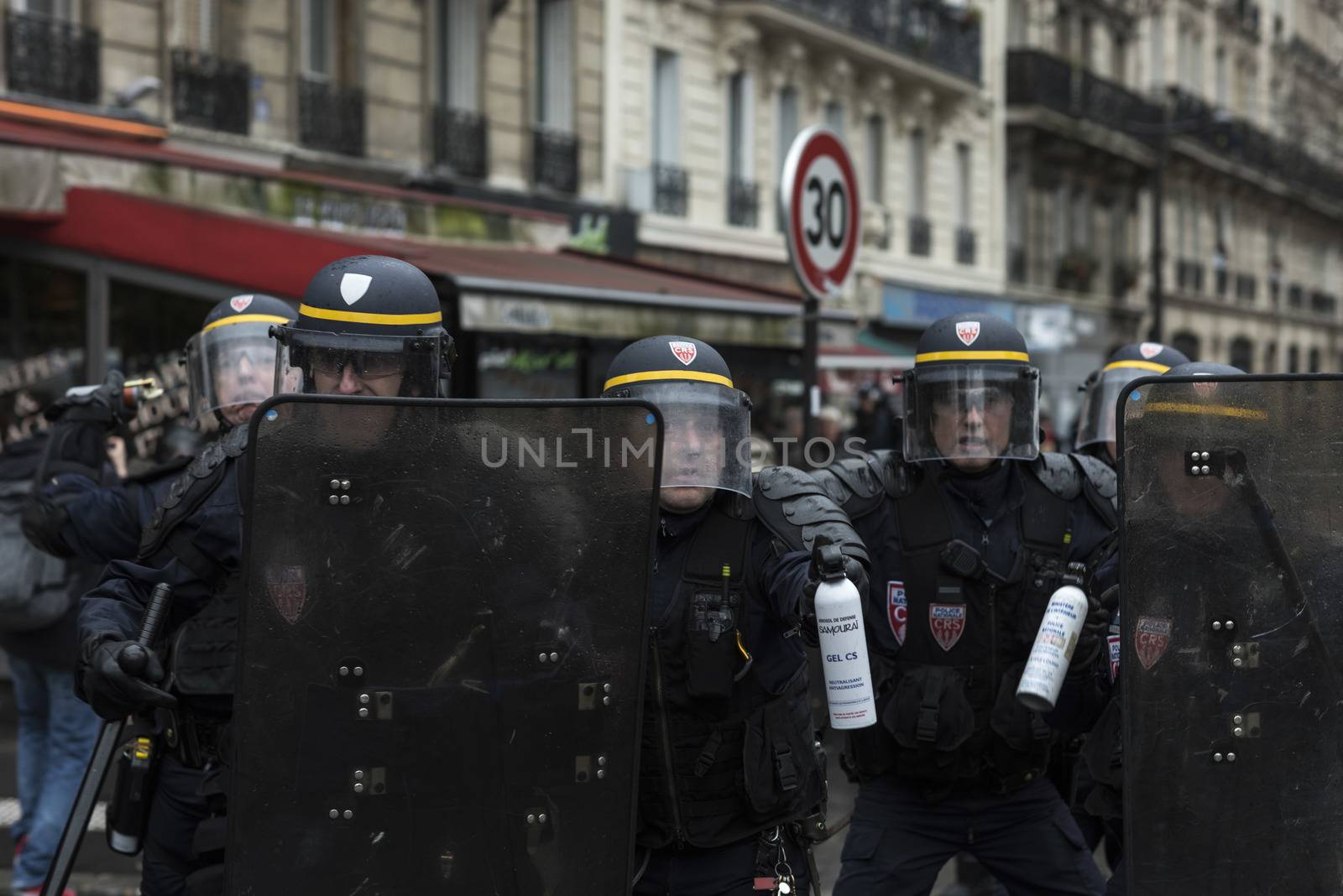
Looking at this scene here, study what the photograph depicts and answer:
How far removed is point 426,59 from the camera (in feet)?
51.8

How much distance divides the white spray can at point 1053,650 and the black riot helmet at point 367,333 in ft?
3.99

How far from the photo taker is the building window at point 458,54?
16.3 meters

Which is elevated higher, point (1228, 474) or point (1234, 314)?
point (1234, 314)

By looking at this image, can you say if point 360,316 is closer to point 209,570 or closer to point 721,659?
point 209,570

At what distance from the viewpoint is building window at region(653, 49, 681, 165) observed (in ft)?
65.2

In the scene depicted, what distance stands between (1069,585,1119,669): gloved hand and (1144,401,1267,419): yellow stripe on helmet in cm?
48

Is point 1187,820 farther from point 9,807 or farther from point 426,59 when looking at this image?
point 426,59

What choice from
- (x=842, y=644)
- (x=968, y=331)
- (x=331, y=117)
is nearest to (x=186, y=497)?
(x=842, y=644)

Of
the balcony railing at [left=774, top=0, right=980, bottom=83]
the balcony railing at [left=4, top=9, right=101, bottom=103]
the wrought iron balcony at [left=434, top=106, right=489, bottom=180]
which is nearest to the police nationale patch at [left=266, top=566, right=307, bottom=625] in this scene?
the balcony railing at [left=4, top=9, right=101, bottom=103]

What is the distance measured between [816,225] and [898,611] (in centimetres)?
290

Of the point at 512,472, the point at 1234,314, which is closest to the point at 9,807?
the point at 512,472

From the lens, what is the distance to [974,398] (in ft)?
13.1

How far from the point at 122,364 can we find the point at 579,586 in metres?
7.92

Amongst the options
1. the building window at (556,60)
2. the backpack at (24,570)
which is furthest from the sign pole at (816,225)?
the building window at (556,60)
